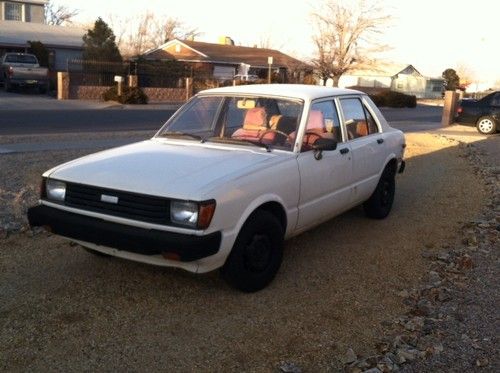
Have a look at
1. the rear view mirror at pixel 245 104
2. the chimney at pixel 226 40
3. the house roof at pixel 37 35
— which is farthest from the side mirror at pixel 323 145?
the chimney at pixel 226 40

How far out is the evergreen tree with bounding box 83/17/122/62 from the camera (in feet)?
112

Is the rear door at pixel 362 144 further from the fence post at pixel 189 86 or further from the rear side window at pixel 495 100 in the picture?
the fence post at pixel 189 86

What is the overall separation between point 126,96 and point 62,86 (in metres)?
3.13

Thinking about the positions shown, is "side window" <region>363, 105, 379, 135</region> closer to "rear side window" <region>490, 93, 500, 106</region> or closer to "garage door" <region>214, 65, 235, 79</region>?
"rear side window" <region>490, 93, 500, 106</region>

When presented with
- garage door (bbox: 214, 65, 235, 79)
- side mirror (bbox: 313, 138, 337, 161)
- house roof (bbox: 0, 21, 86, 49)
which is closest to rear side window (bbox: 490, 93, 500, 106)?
side mirror (bbox: 313, 138, 337, 161)

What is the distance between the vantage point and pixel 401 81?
244ft

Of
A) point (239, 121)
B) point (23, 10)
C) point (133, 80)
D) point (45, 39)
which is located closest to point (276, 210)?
point (239, 121)

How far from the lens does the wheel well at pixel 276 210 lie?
4.69 m

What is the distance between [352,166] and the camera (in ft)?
19.5

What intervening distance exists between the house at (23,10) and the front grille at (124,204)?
47.2 metres

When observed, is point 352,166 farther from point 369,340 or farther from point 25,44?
point 25,44

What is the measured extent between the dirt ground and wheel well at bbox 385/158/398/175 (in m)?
0.90

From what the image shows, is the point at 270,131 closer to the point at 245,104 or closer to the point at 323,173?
the point at 245,104

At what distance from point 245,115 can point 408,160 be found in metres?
8.09
